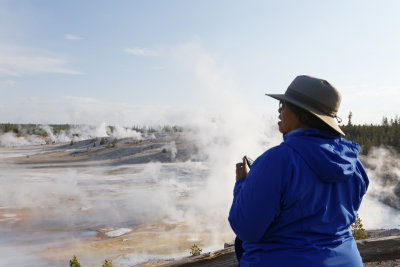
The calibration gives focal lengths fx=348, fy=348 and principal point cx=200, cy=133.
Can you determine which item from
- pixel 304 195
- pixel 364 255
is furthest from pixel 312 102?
pixel 364 255

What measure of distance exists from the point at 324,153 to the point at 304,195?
6.3 inches

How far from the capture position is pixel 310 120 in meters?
1.33

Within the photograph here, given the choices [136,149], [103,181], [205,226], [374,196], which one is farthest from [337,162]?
[136,149]

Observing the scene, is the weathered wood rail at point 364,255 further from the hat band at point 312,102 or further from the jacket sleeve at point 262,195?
the hat band at point 312,102

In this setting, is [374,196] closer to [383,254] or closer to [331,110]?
[383,254]

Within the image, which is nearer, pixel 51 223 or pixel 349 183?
pixel 349 183

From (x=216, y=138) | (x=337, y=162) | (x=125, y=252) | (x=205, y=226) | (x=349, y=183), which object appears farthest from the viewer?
(x=216, y=138)

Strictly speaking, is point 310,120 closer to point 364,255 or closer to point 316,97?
point 316,97

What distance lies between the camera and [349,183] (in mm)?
1333

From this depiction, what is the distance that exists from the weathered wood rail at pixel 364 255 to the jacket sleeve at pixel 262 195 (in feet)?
4.27

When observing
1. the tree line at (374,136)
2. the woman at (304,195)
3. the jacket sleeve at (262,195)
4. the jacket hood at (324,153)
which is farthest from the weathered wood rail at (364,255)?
the tree line at (374,136)

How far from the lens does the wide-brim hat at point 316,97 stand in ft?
4.32

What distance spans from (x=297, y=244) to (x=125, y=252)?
9.23 meters

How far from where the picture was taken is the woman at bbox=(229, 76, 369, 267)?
1.18m
